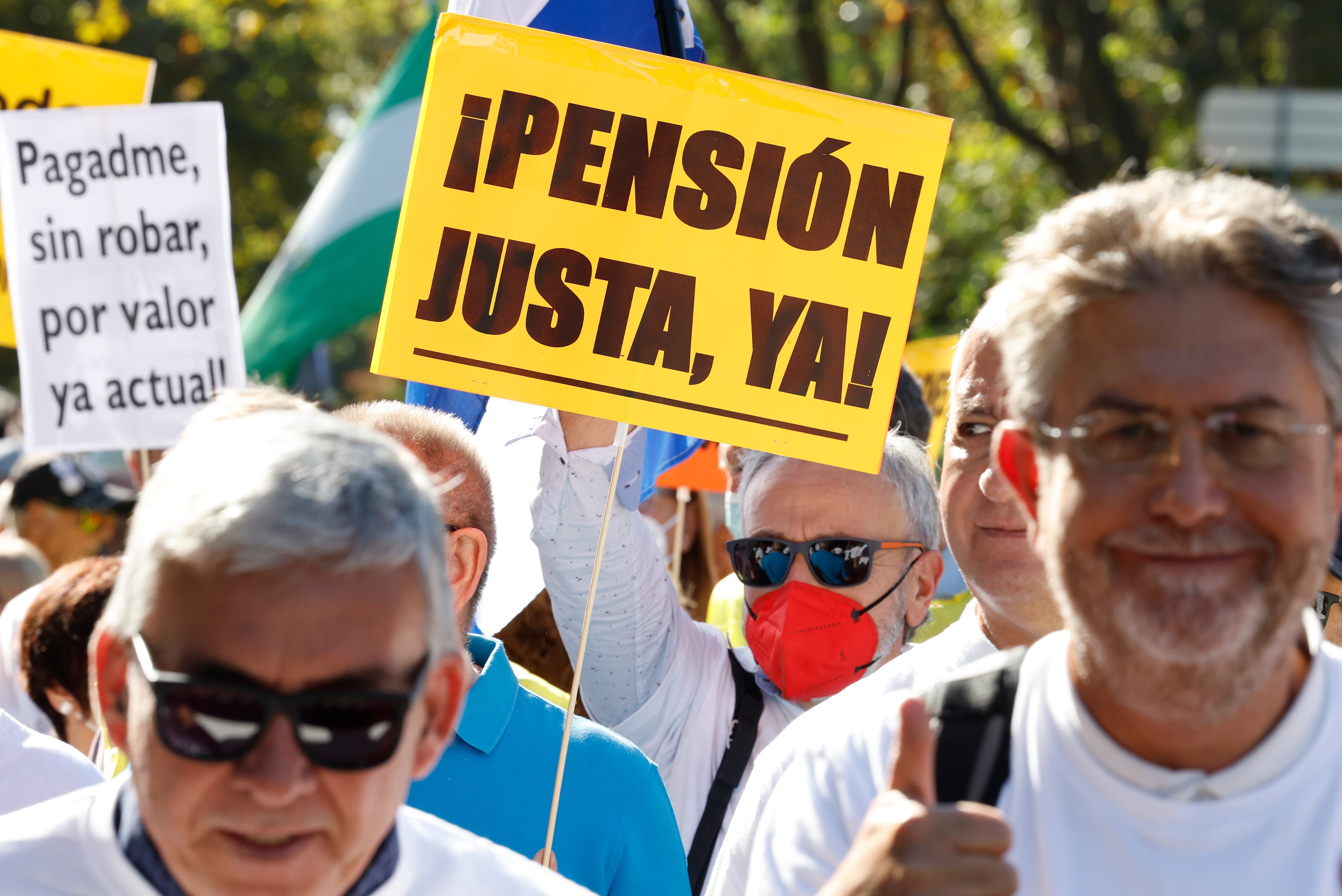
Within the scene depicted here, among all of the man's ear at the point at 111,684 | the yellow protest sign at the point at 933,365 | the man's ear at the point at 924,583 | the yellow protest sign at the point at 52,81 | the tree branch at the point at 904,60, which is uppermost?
the tree branch at the point at 904,60

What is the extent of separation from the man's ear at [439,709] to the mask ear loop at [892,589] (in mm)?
1801

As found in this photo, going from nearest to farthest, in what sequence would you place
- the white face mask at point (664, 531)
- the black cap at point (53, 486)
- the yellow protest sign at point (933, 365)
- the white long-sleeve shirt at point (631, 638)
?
the white long-sleeve shirt at point (631, 638)
the white face mask at point (664, 531)
the yellow protest sign at point (933, 365)
the black cap at point (53, 486)

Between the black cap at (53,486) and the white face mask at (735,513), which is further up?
the white face mask at (735,513)

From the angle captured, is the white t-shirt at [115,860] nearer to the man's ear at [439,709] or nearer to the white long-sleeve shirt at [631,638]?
the man's ear at [439,709]

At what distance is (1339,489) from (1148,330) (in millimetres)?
331

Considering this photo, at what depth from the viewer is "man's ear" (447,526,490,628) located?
2984 millimetres

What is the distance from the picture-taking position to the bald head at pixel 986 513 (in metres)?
2.98

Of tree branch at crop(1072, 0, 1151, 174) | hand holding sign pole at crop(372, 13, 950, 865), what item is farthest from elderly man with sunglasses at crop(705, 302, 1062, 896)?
tree branch at crop(1072, 0, 1151, 174)

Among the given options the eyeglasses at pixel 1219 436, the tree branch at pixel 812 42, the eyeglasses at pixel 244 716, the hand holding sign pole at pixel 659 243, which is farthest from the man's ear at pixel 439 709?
the tree branch at pixel 812 42

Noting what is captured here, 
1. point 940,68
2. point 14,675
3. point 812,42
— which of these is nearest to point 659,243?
point 14,675

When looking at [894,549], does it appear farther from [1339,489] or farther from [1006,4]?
[1006,4]

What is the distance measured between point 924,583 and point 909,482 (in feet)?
0.78

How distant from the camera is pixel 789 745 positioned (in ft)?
7.63

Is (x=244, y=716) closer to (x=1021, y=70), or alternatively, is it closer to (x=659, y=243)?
(x=659, y=243)
